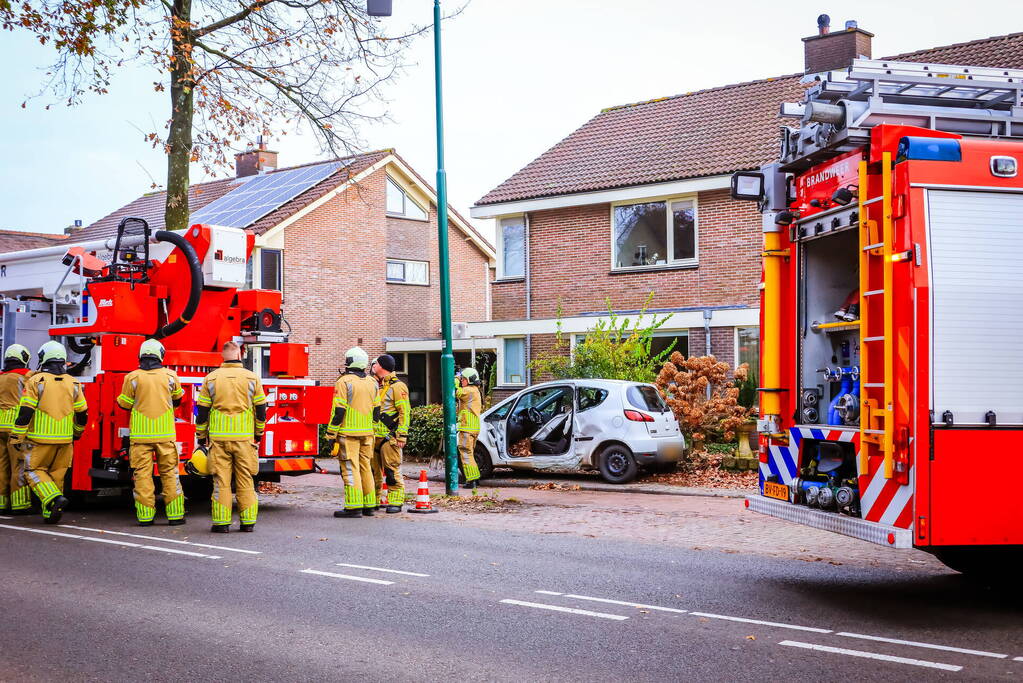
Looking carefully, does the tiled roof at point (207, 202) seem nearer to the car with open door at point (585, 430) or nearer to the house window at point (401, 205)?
the house window at point (401, 205)

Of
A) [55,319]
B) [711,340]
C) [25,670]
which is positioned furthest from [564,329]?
[25,670]

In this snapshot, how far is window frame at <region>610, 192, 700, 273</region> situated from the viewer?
21625 mm

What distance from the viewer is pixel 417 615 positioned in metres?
7.22

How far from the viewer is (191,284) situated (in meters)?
12.8

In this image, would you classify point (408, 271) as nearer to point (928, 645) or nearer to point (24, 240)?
point (24, 240)

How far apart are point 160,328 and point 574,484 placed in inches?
257

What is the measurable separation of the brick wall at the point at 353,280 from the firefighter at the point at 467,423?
13.0 m

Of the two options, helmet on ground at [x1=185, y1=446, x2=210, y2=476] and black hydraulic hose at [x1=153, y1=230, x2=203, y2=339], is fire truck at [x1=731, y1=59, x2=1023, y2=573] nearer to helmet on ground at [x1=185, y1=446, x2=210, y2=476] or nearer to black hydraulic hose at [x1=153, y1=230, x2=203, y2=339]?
helmet on ground at [x1=185, y1=446, x2=210, y2=476]

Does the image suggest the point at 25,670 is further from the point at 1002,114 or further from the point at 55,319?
the point at 55,319

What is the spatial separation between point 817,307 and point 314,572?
4482mm

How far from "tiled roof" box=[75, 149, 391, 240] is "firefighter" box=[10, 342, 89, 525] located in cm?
1418

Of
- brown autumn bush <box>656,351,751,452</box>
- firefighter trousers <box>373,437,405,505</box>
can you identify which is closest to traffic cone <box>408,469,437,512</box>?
firefighter trousers <box>373,437,405,505</box>

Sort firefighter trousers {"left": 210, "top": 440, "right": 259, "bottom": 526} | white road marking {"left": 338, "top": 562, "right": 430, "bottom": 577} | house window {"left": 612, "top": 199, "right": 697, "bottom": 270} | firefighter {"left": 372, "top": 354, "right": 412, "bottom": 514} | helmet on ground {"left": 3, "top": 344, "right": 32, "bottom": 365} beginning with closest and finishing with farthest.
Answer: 1. white road marking {"left": 338, "top": 562, "right": 430, "bottom": 577}
2. firefighter trousers {"left": 210, "top": 440, "right": 259, "bottom": 526}
3. helmet on ground {"left": 3, "top": 344, "right": 32, "bottom": 365}
4. firefighter {"left": 372, "top": 354, "right": 412, "bottom": 514}
5. house window {"left": 612, "top": 199, "right": 697, "bottom": 270}

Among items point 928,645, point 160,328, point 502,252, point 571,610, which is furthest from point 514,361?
point 928,645
